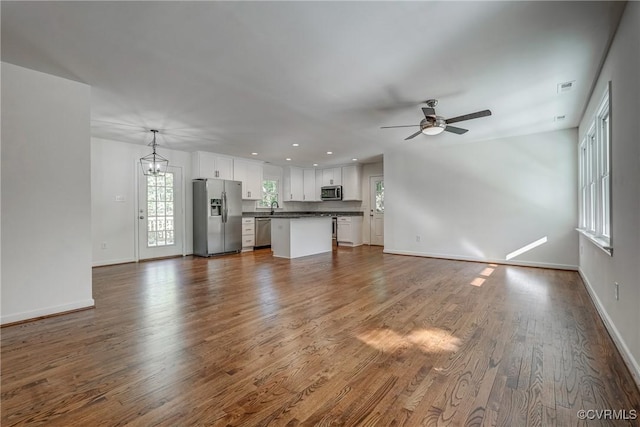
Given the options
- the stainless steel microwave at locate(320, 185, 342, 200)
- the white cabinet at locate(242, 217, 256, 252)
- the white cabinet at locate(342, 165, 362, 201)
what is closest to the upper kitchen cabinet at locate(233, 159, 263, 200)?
the white cabinet at locate(242, 217, 256, 252)

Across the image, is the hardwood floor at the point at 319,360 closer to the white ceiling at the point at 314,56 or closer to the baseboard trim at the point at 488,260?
the baseboard trim at the point at 488,260

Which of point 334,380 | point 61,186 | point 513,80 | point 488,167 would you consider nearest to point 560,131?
point 488,167

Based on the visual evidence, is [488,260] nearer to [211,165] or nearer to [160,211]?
[211,165]

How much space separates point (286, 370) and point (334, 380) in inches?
13.0

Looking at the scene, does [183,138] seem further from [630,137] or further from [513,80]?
[630,137]

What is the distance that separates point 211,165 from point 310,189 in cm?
332

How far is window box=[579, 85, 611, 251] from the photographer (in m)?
2.84

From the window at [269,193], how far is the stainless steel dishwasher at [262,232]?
2.33 ft

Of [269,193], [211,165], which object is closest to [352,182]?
[269,193]

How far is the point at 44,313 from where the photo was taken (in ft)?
9.52

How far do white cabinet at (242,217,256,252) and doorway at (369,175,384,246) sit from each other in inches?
133

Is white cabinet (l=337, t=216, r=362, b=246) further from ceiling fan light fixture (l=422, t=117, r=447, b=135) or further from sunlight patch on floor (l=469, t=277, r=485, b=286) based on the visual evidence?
ceiling fan light fixture (l=422, t=117, r=447, b=135)

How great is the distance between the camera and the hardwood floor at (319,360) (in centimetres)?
153

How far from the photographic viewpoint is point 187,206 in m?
6.84
